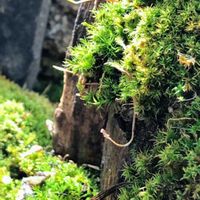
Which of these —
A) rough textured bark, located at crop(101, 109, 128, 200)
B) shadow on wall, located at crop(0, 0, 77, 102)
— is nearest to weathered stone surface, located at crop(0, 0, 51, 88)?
shadow on wall, located at crop(0, 0, 77, 102)

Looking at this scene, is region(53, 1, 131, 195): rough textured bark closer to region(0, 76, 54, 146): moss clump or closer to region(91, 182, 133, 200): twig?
region(0, 76, 54, 146): moss clump

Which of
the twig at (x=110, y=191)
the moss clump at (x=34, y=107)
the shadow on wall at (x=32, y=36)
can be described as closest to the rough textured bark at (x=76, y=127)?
the moss clump at (x=34, y=107)

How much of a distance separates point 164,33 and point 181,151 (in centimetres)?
41

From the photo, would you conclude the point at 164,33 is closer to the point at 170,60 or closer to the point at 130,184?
the point at 170,60

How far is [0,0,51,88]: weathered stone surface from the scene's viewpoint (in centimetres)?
416

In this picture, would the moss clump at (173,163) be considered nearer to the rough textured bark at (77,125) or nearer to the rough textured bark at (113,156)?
the rough textured bark at (113,156)

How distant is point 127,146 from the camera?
1764 mm

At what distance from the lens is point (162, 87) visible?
158 centimetres

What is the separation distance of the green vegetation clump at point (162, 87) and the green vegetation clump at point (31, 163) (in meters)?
0.47

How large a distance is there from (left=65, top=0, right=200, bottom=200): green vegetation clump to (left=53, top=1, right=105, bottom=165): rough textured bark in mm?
→ 616

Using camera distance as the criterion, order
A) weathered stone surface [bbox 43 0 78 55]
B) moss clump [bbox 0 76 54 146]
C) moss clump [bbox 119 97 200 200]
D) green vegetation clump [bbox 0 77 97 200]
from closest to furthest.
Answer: moss clump [bbox 119 97 200 200], green vegetation clump [bbox 0 77 97 200], moss clump [bbox 0 76 54 146], weathered stone surface [bbox 43 0 78 55]

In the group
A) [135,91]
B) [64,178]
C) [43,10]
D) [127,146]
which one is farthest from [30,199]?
[43,10]

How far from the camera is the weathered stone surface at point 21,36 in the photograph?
4.16 meters

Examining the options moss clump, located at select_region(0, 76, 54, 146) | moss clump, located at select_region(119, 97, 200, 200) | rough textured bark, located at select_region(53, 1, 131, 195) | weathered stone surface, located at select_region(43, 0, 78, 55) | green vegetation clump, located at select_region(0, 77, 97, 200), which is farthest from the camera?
weathered stone surface, located at select_region(43, 0, 78, 55)
